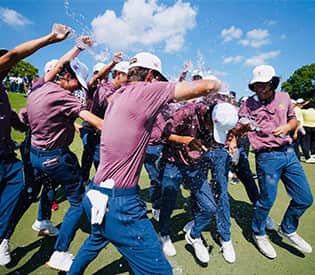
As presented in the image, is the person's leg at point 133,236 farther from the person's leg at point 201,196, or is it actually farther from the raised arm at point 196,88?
the person's leg at point 201,196

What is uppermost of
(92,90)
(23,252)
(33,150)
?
(92,90)

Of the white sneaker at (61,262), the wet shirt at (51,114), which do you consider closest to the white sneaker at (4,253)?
the white sneaker at (61,262)

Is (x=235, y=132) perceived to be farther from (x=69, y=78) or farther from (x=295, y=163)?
(x=69, y=78)

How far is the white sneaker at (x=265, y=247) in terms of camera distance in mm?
3457

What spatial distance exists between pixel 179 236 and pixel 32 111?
2678 millimetres

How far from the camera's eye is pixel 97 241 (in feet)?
7.40

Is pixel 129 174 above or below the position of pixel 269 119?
below

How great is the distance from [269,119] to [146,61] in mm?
2091

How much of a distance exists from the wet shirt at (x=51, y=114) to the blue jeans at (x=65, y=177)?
4.1 inches

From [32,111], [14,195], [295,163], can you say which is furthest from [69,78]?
[295,163]

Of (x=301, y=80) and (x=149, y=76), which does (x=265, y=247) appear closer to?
(x=149, y=76)

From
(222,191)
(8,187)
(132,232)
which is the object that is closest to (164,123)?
(222,191)

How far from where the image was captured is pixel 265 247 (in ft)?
11.6

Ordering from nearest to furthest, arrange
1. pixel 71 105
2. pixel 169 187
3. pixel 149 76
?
pixel 149 76 → pixel 71 105 → pixel 169 187
